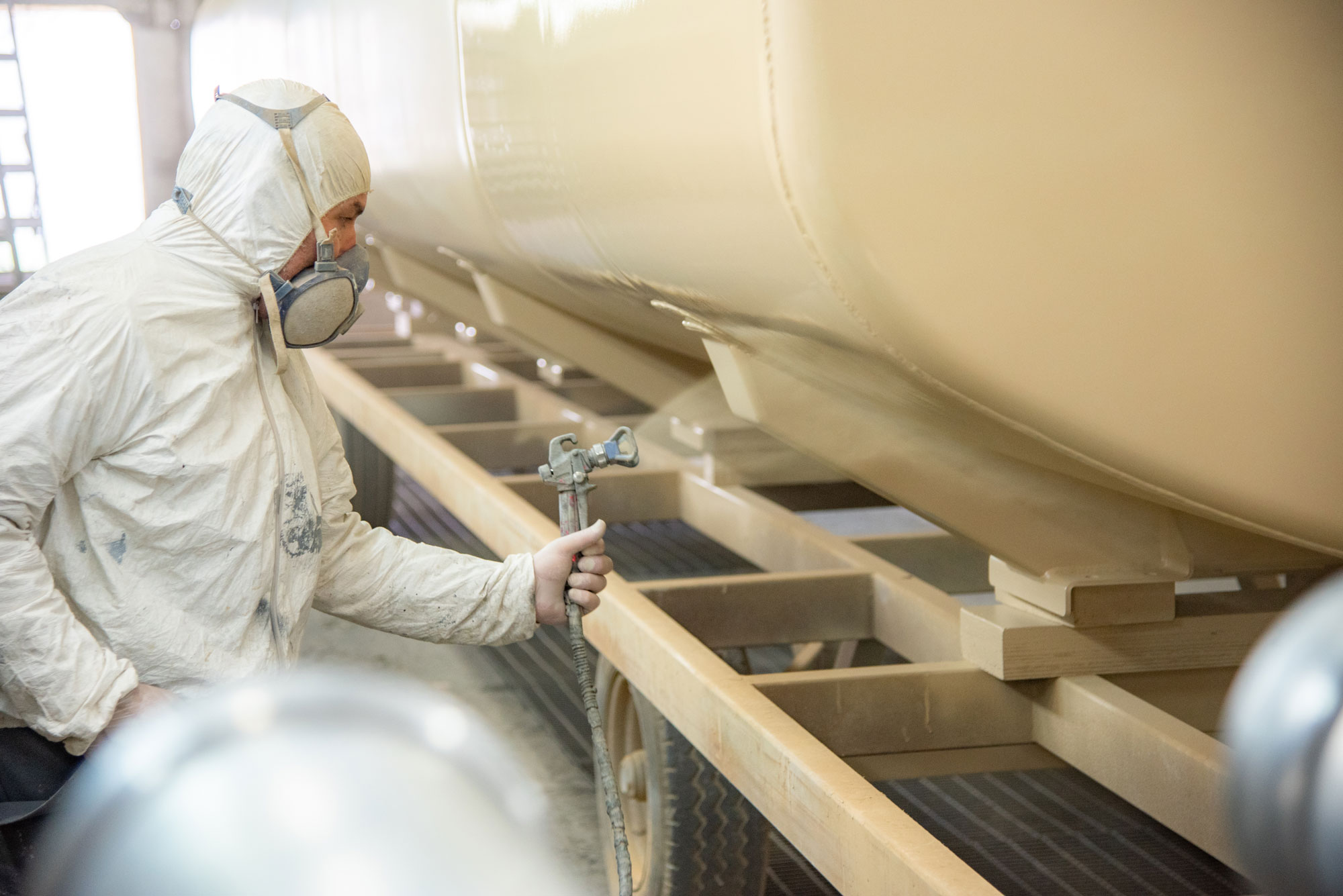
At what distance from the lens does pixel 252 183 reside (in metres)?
1.41

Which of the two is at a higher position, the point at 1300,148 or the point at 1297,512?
the point at 1300,148

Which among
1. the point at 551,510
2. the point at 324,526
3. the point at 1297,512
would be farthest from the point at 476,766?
the point at 551,510

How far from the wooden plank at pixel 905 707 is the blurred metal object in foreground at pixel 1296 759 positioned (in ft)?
4.70

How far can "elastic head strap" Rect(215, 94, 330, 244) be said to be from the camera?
1.42 metres

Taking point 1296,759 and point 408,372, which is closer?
point 1296,759

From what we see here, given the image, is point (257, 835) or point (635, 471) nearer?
point (257, 835)

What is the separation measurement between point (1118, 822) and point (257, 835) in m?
2.77

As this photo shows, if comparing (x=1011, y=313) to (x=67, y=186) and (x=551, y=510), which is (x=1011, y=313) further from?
(x=67, y=186)

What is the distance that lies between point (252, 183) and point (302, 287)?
13cm

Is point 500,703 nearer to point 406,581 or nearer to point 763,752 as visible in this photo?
point 406,581

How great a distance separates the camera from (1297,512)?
4.34ft

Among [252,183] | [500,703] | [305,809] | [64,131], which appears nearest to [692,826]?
[252,183]

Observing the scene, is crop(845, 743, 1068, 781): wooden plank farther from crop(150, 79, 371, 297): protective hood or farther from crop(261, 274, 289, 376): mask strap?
crop(150, 79, 371, 297): protective hood

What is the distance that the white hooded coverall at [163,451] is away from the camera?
1.32m
